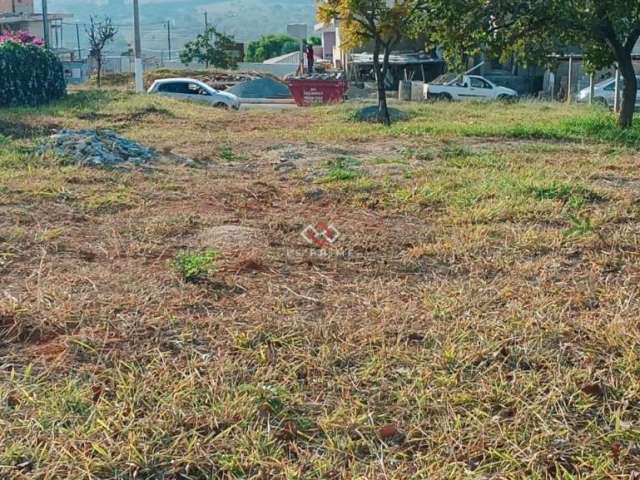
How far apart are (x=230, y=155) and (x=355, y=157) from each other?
1811 millimetres

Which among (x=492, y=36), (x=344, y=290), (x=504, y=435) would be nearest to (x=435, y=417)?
(x=504, y=435)

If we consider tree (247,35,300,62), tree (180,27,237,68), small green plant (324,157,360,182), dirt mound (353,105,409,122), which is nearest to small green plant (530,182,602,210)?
small green plant (324,157,360,182)

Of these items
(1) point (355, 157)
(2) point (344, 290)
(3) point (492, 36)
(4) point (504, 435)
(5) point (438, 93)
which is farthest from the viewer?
(5) point (438, 93)

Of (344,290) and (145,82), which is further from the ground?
(145,82)

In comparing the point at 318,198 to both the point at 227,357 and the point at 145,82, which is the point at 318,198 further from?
the point at 145,82

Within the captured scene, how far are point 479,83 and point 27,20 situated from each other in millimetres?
30786

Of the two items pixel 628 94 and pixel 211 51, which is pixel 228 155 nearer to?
pixel 628 94

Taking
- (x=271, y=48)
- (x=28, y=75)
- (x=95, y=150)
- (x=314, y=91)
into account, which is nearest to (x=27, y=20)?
(x=271, y=48)

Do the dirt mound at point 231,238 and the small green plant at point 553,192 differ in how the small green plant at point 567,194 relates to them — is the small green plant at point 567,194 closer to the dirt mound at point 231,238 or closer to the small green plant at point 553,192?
the small green plant at point 553,192

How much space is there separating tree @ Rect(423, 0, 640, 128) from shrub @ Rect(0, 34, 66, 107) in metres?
11.3

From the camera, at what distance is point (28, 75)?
20391mm

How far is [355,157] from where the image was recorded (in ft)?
34.1

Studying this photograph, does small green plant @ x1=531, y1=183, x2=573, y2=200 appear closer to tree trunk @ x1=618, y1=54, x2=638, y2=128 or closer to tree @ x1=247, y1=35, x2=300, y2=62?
tree trunk @ x1=618, y1=54, x2=638, y2=128

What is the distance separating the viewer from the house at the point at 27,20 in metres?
44.5
